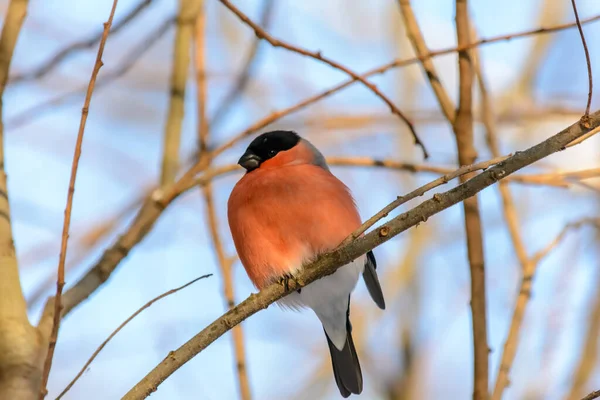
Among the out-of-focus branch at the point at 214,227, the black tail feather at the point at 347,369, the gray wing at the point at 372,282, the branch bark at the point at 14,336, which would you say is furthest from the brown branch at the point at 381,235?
the black tail feather at the point at 347,369

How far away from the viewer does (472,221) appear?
2914 mm

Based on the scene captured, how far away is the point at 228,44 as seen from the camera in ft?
21.3

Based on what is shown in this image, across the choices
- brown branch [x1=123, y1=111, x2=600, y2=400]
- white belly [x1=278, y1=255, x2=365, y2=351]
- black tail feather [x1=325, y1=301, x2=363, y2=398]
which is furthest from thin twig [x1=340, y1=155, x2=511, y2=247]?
black tail feather [x1=325, y1=301, x2=363, y2=398]

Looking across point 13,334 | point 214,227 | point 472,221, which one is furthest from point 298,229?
point 13,334

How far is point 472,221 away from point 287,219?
2.73ft

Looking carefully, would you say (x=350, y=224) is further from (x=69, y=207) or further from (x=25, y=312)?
(x=69, y=207)

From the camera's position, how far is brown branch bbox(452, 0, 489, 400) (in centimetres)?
277

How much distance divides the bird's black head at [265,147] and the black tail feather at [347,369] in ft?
3.22

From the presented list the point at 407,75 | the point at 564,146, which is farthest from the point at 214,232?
the point at 407,75

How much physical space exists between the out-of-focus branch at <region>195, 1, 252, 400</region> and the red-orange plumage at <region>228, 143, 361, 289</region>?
0.09m

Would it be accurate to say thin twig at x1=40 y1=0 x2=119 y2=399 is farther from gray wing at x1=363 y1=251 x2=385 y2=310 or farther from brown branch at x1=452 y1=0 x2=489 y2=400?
gray wing at x1=363 y1=251 x2=385 y2=310

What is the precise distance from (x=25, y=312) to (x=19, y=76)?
4.89ft

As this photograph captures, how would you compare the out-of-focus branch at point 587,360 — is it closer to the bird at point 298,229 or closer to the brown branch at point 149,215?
the bird at point 298,229

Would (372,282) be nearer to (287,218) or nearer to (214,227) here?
(287,218)
